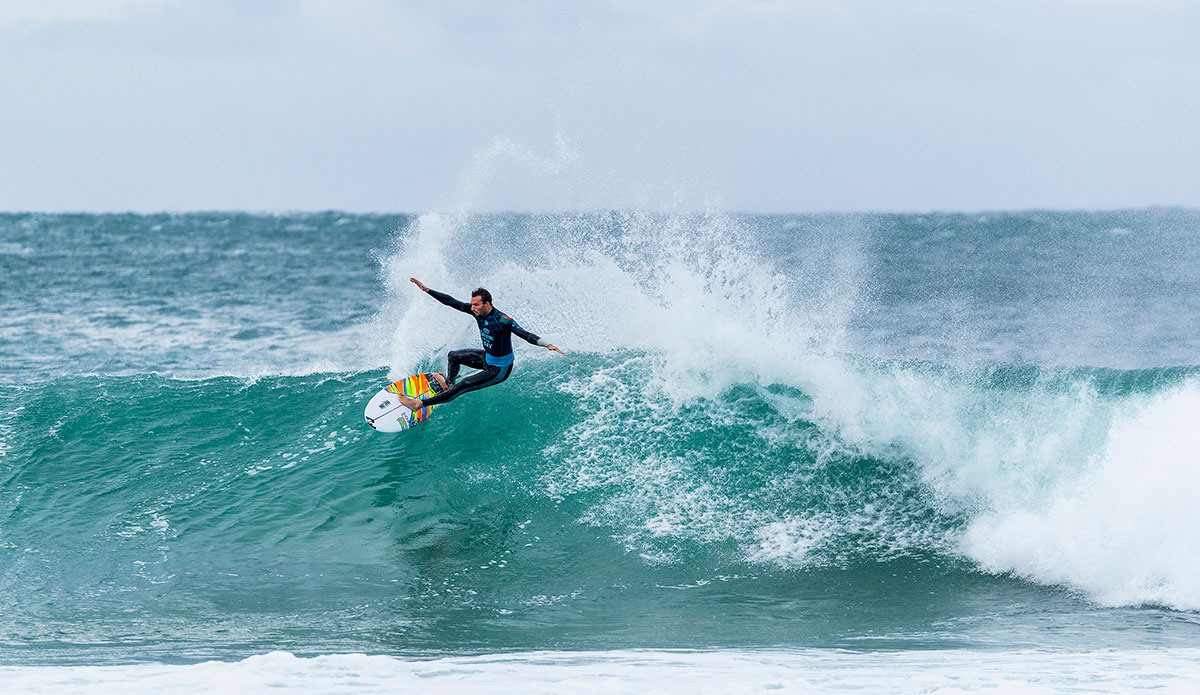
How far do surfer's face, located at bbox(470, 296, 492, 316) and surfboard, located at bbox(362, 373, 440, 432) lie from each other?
149cm

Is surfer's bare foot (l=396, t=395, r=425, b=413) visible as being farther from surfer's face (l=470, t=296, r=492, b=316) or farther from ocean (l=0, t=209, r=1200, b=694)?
surfer's face (l=470, t=296, r=492, b=316)

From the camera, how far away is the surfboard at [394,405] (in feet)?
39.5

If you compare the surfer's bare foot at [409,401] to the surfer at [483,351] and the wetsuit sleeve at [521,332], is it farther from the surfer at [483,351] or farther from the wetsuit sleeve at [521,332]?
the wetsuit sleeve at [521,332]

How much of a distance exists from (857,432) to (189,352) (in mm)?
14030

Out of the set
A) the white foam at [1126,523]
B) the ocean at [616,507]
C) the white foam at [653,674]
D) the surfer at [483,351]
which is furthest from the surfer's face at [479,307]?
the white foam at [1126,523]

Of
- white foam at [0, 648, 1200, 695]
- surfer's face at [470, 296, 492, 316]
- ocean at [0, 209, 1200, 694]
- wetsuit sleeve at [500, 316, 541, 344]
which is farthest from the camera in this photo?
surfer's face at [470, 296, 492, 316]

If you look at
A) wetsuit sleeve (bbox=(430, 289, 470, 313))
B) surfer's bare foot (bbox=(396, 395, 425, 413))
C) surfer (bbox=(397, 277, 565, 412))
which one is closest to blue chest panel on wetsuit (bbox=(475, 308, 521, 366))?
surfer (bbox=(397, 277, 565, 412))

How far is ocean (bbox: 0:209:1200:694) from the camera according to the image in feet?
25.5

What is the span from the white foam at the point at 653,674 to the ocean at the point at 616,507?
0.12 ft

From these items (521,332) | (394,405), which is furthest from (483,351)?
(394,405)

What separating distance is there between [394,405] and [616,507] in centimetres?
291

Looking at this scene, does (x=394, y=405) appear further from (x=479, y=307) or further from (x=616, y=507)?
(x=616, y=507)

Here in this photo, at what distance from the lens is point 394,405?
12.1 m

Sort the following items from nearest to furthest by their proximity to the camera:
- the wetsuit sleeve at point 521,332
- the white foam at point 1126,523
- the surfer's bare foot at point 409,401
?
the white foam at point 1126,523
the wetsuit sleeve at point 521,332
the surfer's bare foot at point 409,401
